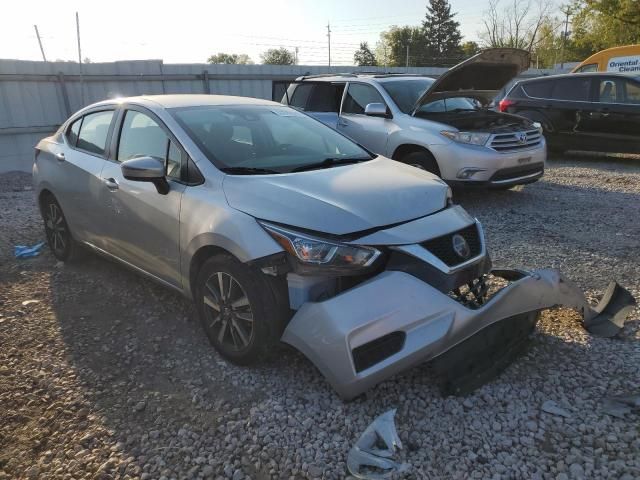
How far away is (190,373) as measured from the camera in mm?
3123

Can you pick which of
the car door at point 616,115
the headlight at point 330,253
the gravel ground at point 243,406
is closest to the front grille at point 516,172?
the gravel ground at point 243,406

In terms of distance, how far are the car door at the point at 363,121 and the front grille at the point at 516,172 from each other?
5.11 ft

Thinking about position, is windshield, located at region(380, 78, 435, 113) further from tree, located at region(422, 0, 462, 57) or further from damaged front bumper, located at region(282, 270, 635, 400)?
tree, located at region(422, 0, 462, 57)

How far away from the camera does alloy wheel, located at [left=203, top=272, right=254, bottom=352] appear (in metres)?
2.93

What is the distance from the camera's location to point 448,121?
22.1 feet

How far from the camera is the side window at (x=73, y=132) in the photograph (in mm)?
4668

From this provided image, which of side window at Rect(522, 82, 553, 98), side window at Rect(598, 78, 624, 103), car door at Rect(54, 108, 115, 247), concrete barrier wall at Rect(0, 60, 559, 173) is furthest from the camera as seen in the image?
side window at Rect(522, 82, 553, 98)

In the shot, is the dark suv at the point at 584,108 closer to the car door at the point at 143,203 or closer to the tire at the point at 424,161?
the tire at the point at 424,161

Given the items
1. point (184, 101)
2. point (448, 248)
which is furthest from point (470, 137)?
point (448, 248)

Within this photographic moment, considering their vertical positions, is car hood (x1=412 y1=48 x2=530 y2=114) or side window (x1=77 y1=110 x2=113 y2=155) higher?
car hood (x1=412 y1=48 x2=530 y2=114)

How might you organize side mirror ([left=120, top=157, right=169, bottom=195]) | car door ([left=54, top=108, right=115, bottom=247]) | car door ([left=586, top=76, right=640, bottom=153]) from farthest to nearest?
car door ([left=586, top=76, right=640, bottom=153]) < car door ([left=54, top=108, right=115, bottom=247]) < side mirror ([left=120, top=157, right=169, bottom=195])

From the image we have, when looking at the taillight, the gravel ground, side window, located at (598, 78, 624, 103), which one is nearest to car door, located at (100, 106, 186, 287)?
the gravel ground

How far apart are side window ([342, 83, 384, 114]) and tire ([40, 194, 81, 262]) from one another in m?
4.41

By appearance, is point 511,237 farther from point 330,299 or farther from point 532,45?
point 532,45
